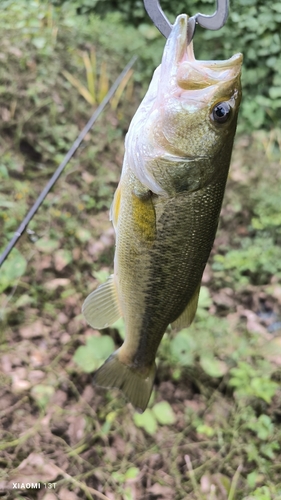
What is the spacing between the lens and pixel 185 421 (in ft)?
6.88

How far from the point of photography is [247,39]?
399cm

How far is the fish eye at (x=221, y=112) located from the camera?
962mm

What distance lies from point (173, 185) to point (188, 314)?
469mm

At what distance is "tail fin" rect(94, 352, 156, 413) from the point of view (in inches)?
55.7

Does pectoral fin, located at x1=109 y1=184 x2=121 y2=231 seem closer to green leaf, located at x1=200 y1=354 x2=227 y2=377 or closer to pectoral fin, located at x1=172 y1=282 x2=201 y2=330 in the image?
pectoral fin, located at x1=172 y1=282 x2=201 y2=330

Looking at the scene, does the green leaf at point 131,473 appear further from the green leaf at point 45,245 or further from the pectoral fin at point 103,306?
the green leaf at point 45,245

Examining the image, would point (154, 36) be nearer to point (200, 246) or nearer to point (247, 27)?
point (247, 27)

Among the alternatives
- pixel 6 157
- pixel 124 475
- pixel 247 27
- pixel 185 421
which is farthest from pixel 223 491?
pixel 247 27

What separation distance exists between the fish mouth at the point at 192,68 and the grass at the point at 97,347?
1313 mm

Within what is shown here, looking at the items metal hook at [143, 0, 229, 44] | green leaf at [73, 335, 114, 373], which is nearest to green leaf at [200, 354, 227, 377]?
green leaf at [73, 335, 114, 373]

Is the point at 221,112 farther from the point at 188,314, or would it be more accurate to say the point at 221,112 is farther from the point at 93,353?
the point at 93,353

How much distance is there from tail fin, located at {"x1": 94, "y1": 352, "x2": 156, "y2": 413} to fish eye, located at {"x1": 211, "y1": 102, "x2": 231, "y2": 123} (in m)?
0.91

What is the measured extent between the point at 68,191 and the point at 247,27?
2758 mm

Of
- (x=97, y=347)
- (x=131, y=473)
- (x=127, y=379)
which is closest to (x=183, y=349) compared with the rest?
(x=97, y=347)
